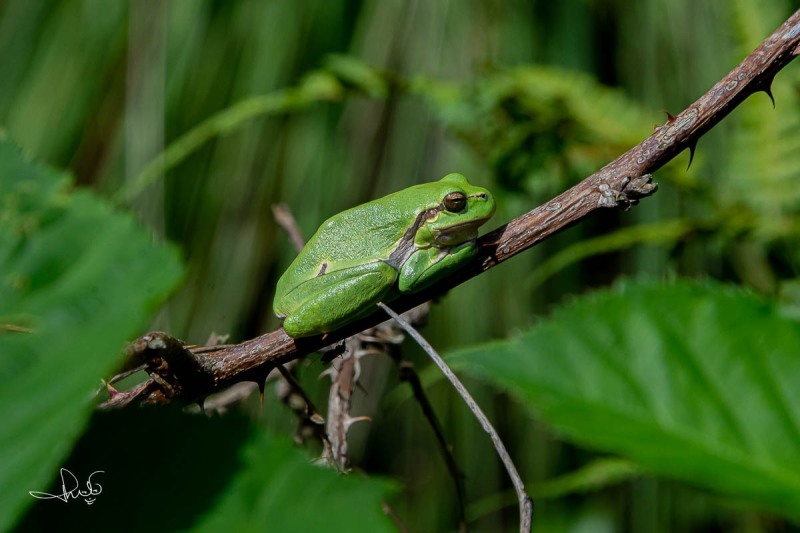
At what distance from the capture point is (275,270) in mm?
2303

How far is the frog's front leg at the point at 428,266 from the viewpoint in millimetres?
1203

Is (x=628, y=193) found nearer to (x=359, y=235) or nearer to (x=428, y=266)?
(x=428, y=266)

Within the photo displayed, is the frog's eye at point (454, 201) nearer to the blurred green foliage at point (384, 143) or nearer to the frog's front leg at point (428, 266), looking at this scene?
the frog's front leg at point (428, 266)

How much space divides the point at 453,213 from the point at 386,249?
141mm

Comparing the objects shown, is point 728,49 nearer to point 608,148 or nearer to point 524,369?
point 608,148

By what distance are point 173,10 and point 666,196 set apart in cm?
159

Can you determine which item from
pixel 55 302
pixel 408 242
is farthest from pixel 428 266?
pixel 55 302

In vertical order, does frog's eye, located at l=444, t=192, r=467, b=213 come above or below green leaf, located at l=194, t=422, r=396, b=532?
below

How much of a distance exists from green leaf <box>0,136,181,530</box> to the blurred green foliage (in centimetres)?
145

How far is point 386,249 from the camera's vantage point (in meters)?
1.38

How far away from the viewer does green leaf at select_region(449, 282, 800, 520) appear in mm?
704

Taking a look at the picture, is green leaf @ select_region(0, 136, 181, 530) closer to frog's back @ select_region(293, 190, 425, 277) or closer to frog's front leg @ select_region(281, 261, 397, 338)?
frog's front leg @ select_region(281, 261, 397, 338)
